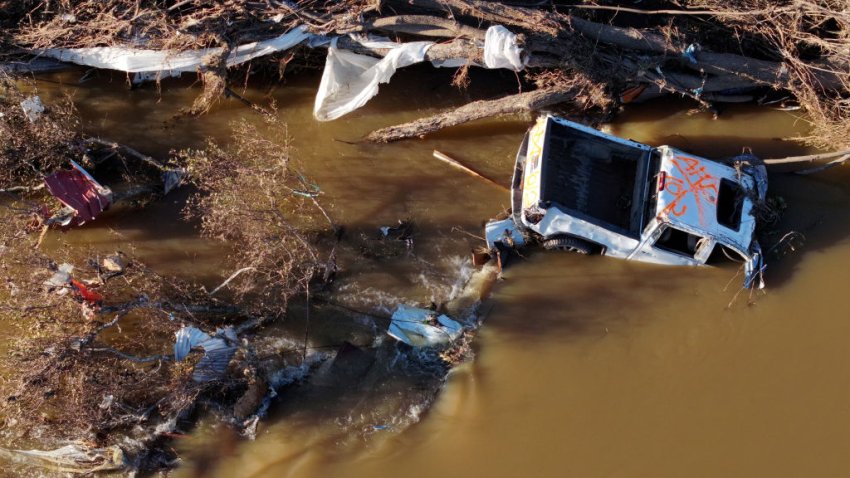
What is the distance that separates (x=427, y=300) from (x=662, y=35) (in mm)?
4844

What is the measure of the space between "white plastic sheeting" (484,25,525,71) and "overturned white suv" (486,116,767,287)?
970mm

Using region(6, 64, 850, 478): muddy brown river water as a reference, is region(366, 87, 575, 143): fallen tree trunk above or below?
above

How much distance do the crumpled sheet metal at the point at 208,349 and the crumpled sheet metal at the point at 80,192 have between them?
7.99ft

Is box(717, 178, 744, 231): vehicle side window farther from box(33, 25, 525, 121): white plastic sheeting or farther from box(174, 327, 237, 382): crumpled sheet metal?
box(174, 327, 237, 382): crumpled sheet metal

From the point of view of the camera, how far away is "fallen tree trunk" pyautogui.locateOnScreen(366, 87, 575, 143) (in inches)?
361

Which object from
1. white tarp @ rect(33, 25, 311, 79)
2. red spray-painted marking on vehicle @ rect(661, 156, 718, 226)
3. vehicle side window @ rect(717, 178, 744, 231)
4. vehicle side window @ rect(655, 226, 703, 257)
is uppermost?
white tarp @ rect(33, 25, 311, 79)

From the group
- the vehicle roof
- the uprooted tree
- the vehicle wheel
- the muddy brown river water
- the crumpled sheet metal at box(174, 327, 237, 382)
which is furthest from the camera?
the uprooted tree

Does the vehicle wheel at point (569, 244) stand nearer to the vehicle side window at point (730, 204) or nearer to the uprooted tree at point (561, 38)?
the vehicle side window at point (730, 204)

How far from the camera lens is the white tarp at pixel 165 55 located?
899 cm

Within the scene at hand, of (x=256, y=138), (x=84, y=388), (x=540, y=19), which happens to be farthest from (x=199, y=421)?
(x=540, y=19)

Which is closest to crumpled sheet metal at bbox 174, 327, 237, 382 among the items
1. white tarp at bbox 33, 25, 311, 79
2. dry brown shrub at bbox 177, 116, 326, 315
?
dry brown shrub at bbox 177, 116, 326, 315

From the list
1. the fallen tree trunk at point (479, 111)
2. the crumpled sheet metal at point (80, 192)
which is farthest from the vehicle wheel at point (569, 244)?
the crumpled sheet metal at point (80, 192)

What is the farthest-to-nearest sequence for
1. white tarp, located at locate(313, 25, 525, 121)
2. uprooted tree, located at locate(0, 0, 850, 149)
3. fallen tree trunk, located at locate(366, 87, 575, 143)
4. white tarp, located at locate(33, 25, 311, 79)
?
fallen tree trunk, located at locate(366, 87, 575, 143) → white tarp, located at locate(33, 25, 311, 79) → uprooted tree, located at locate(0, 0, 850, 149) → white tarp, located at locate(313, 25, 525, 121)

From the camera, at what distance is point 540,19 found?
344 inches
